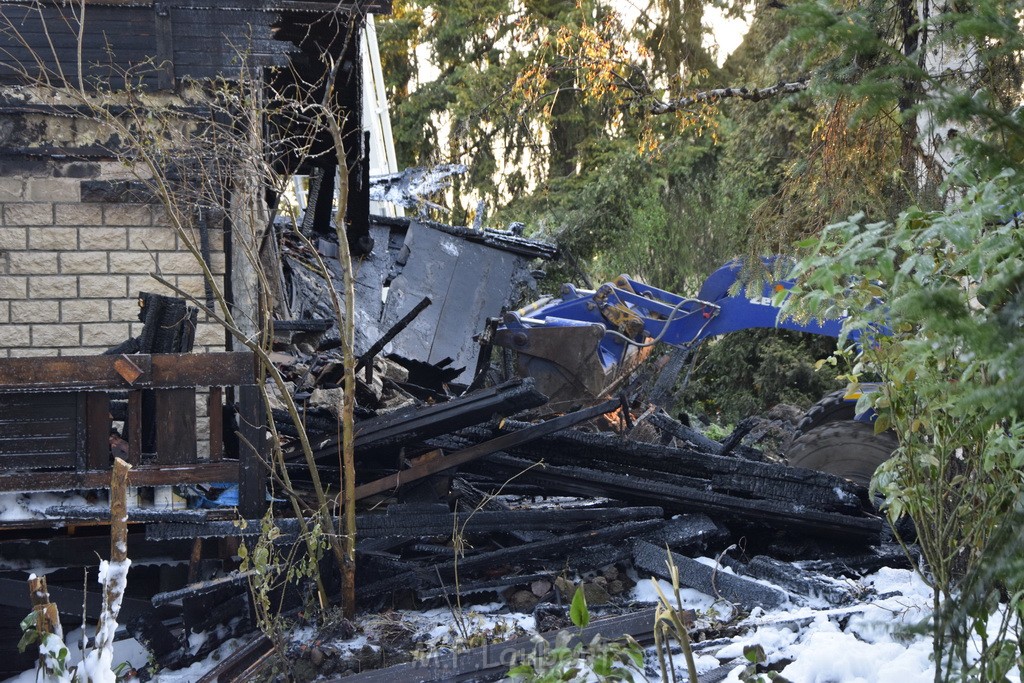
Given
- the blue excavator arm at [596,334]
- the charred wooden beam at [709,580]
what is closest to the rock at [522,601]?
the charred wooden beam at [709,580]

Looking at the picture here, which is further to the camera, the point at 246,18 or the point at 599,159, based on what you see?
the point at 599,159

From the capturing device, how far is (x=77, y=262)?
777 cm

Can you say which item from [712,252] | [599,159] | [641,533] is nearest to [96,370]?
[641,533]

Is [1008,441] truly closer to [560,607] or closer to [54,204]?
[560,607]

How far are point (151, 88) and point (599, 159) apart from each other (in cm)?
1374

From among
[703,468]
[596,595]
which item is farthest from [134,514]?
[703,468]

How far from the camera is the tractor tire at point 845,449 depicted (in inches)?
291

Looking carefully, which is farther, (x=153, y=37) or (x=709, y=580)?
(x=153, y=37)

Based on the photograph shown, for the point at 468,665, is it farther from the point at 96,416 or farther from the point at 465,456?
the point at 96,416

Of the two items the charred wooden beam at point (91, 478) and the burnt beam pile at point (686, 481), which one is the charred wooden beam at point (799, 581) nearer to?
the burnt beam pile at point (686, 481)

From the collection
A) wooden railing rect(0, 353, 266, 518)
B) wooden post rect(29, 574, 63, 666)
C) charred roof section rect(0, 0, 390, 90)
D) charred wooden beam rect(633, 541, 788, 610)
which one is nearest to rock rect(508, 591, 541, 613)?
charred wooden beam rect(633, 541, 788, 610)

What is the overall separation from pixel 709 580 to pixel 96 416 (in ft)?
11.5

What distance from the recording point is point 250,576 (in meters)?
5.30

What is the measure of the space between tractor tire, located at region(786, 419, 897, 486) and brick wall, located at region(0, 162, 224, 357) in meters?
4.72
